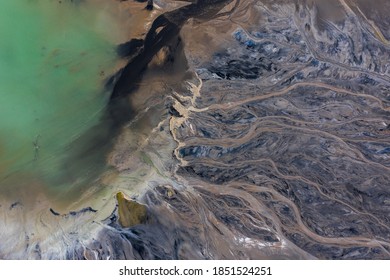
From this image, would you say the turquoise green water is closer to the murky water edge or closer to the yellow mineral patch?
the murky water edge

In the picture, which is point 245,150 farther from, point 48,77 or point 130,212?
point 48,77

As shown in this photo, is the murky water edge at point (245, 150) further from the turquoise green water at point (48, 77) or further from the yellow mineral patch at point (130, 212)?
the turquoise green water at point (48, 77)

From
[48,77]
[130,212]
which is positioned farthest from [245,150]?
[48,77]

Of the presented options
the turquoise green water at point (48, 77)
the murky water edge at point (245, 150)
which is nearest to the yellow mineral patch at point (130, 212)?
the murky water edge at point (245, 150)

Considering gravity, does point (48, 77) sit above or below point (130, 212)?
above

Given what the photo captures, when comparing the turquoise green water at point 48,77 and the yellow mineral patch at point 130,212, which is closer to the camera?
the yellow mineral patch at point 130,212

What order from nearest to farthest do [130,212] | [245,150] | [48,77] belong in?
[130,212] → [245,150] → [48,77]
